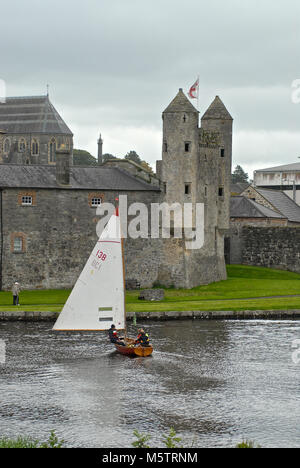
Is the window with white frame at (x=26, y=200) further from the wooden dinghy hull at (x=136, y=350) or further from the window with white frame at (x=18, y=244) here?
the wooden dinghy hull at (x=136, y=350)

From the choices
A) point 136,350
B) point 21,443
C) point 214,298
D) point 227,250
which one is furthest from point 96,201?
point 21,443

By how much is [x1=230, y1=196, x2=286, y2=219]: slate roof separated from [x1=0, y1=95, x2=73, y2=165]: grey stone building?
38.4 metres

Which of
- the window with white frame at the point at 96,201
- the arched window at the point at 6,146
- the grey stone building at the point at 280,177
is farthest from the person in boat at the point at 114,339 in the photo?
the arched window at the point at 6,146

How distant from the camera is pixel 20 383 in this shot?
3769 centimetres

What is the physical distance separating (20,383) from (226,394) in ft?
28.8

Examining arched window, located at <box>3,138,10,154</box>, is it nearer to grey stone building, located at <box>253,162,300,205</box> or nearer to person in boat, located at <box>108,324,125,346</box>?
grey stone building, located at <box>253,162,300,205</box>

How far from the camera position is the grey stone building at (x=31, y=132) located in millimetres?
123062

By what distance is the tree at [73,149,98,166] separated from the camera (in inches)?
7569

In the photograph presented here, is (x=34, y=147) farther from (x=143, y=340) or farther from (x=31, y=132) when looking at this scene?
(x=143, y=340)

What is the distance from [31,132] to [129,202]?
57364mm

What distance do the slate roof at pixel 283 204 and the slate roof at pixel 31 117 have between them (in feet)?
121
